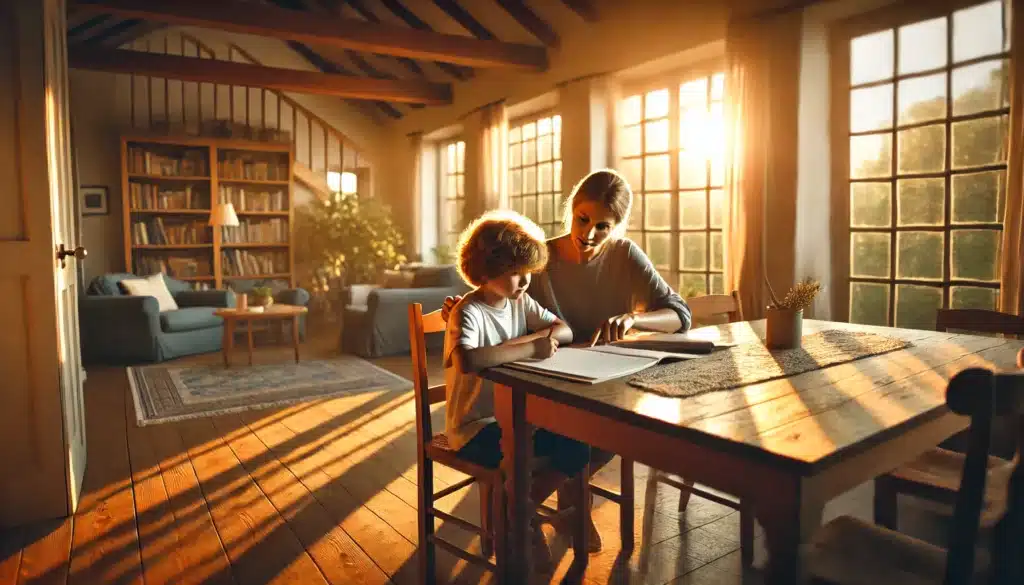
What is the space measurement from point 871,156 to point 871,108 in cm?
→ 25

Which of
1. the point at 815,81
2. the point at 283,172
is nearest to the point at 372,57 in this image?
the point at 283,172

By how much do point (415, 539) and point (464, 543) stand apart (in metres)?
0.16

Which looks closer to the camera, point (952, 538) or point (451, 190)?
point (952, 538)

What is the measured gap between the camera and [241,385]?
4711 millimetres

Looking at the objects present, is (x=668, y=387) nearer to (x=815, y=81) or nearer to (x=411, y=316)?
(x=411, y=316)

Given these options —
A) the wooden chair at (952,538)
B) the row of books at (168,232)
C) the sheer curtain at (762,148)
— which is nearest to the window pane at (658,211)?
the sheer curtain at (762,148)

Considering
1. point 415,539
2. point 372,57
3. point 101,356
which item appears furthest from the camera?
point 372,57

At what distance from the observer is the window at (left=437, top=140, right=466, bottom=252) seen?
26.3 feet

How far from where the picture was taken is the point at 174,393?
4504 mm

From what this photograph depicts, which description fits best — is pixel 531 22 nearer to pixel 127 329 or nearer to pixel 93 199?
pixel 127 329

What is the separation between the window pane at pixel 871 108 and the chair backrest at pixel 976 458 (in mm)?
2965

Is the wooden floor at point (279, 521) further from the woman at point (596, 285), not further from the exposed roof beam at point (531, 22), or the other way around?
the exposed roof beam at point (531, 22)

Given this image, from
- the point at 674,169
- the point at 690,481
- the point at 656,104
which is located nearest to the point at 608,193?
the point at 690,481

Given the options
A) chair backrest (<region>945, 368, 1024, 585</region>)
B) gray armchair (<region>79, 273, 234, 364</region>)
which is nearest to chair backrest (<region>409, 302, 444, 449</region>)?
chair backrest (<region>945, 368, 1024, 585</region>)
